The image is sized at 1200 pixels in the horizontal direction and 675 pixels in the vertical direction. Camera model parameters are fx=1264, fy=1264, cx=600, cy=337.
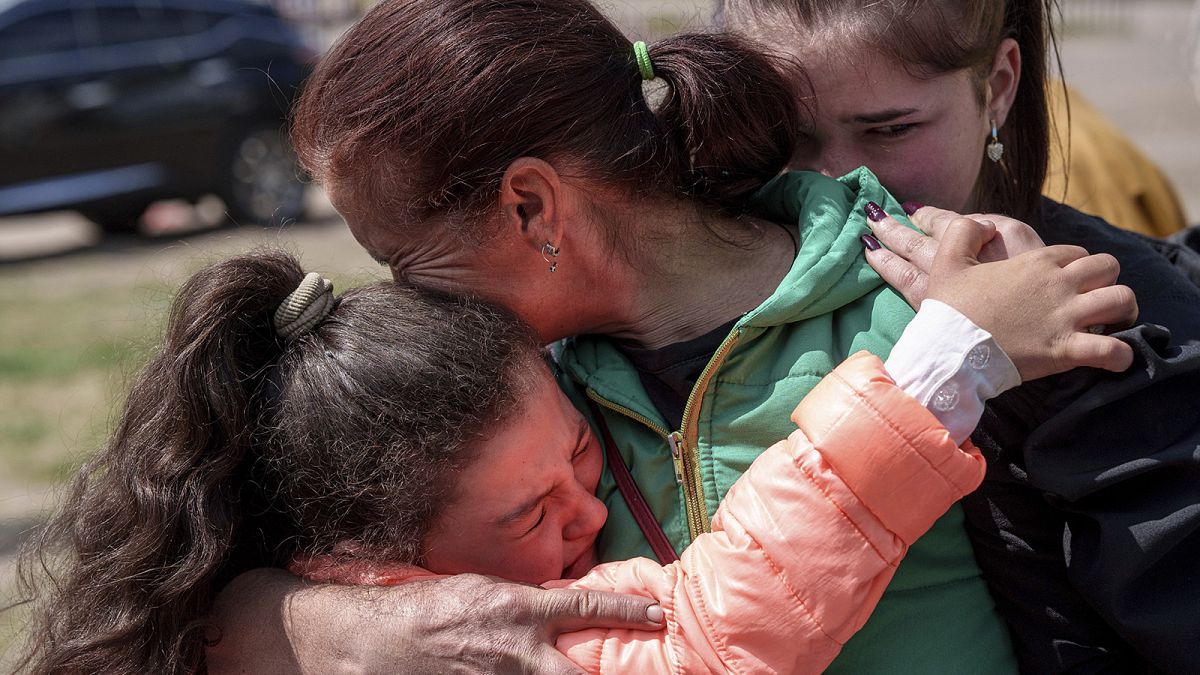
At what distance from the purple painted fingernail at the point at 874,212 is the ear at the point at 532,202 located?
51 centimetres

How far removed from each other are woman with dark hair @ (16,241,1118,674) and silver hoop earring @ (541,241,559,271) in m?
0.12

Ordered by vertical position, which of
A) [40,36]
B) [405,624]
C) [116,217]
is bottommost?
[116,217]

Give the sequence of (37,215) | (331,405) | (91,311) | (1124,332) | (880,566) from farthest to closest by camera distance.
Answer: (37,215), (91,311), (331,405), (1124,332), (880,566)

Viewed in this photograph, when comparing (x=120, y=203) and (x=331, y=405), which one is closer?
(x=331, y=405)

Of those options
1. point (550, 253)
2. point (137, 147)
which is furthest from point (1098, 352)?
point (137, 147)

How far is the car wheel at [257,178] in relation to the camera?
10164 mm

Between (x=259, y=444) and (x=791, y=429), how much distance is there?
0.84 metres

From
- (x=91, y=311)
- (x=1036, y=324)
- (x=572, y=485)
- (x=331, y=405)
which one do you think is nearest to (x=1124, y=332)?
(x=1036, y=324)

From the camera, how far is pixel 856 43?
2217 millimetres

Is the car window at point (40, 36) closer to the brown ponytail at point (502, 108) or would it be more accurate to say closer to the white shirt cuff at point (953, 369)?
the brown ponytail at point (502, 108)

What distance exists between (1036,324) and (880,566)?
0.41 m

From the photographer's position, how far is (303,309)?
2.06 m

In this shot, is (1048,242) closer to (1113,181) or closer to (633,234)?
(633,234)

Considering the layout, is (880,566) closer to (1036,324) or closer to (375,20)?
(1036,324)
